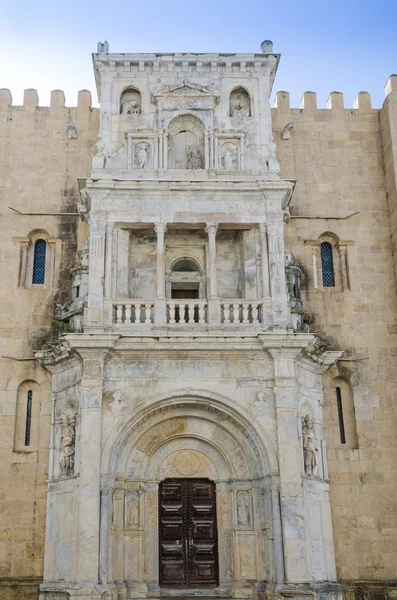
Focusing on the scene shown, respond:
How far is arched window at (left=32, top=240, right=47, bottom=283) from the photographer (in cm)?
2041

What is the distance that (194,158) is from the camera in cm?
1955

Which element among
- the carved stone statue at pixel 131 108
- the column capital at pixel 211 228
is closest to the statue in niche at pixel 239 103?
the carved stone statue at pixel 131 108

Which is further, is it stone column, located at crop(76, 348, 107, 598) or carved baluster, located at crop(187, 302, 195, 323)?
carved baluster, located at crop(187, 302, 195, 323)

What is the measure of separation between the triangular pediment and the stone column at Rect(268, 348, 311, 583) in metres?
7.05

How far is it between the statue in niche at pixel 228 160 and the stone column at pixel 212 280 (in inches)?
68.5

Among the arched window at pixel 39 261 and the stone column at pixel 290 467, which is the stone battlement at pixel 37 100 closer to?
the arched window at pixel 39 261

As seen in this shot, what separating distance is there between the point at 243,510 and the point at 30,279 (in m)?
8.18

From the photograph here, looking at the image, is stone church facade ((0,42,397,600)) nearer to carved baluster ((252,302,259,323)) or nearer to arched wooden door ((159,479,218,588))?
arched wooden door ((159,479,218,588))

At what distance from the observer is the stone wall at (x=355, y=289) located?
60.6 ft

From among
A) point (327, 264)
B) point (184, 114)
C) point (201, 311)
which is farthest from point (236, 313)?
point (184, 114)

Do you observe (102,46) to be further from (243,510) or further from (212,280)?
(243,510)

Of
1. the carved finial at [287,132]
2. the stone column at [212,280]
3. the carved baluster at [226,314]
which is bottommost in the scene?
the carved baluster at [226,314]

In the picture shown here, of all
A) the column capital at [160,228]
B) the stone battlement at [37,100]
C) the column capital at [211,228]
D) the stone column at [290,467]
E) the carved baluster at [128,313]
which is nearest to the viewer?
the stone column at [290,467]

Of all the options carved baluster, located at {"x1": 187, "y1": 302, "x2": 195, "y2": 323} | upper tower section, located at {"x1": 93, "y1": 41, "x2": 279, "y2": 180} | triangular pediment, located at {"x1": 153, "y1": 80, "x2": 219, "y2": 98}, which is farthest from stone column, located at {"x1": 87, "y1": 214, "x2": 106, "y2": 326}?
triangular pediment, located at {"x1": 153, "y1": 80, "x2": 219, "y2": 98}
